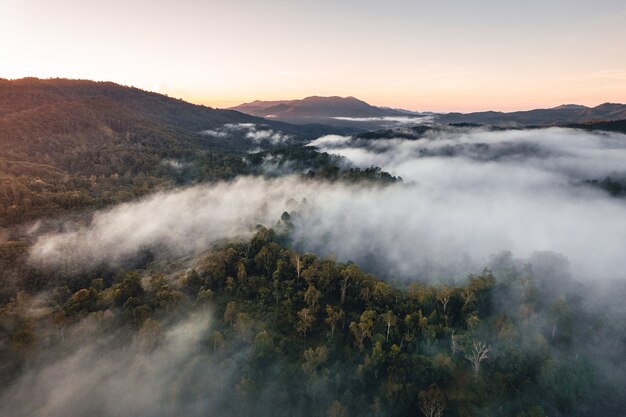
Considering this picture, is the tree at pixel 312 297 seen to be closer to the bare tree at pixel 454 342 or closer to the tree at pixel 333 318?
the tree at pixel 333 318

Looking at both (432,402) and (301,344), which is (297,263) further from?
(432,402)

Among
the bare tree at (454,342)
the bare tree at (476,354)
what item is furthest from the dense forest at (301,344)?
the bare tree at (476,354)

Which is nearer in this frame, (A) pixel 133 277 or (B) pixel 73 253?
(A) pixel 133 277

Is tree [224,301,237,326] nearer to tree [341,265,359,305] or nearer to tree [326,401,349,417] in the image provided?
tree [341,265,359,305]

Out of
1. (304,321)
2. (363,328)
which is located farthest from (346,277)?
(363,328)

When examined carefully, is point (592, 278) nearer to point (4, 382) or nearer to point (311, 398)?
point (311, 398)

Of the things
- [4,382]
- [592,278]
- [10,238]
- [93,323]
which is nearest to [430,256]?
[592,278]

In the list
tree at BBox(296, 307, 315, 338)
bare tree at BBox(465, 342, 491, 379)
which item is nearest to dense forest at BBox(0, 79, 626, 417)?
tree at BBox(296, 307, 315, 338)
